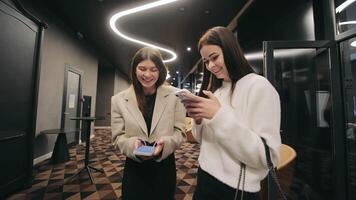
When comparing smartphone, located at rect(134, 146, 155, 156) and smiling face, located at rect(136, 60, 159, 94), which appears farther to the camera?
smiling face, located at rect(136, 60, 159, 94)

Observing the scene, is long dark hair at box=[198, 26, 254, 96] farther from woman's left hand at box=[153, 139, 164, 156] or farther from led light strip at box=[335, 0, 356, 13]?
led light strip at box=[335, 0, 356, 13]

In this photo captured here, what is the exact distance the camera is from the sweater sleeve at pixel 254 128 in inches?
25.3

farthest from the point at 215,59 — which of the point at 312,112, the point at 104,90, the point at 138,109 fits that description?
the point at 104,90

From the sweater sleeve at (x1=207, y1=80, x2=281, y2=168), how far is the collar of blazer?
0.58m

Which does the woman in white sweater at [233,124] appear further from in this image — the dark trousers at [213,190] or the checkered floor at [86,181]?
the checkered floor at [86,181]

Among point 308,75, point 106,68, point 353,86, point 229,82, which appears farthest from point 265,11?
point 106,68

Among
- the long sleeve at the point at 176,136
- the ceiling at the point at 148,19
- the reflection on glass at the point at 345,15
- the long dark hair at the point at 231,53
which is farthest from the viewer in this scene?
the ceiling at the point at 148,19

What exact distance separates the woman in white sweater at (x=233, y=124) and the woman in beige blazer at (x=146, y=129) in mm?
370

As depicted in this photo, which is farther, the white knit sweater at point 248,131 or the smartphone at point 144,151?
the smartphone at point 144,151

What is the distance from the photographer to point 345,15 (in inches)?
86.8

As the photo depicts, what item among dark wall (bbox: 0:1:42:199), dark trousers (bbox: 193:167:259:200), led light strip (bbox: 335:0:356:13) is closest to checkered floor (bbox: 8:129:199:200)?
dark wall (bbox: 0:1:42:199)

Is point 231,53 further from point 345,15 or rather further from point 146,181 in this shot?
point 345,15

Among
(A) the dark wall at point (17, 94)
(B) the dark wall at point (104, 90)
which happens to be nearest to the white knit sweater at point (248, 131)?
(A) the dark wall at point (17, 94)

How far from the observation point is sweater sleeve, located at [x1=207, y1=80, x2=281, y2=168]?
2.11ft
